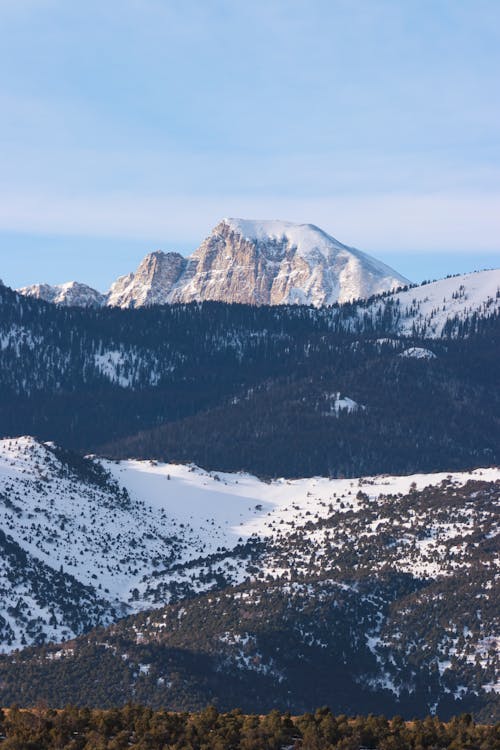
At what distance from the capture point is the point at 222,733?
14138 cm

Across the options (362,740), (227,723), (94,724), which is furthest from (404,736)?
(94,724)

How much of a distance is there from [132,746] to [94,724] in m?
A: 7.56

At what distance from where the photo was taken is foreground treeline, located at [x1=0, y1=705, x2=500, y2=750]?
138500mm

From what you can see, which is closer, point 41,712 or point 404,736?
point 404,736

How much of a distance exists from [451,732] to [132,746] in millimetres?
27878

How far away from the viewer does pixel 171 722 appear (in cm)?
14500

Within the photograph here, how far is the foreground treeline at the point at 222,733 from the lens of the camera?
13850 centimetres

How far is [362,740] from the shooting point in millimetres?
141375

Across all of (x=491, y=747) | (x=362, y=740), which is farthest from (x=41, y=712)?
(x=491, y=747)

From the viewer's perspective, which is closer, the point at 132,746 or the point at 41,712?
the point at 132,746

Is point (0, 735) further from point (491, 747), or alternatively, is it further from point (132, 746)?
point (491, 747)

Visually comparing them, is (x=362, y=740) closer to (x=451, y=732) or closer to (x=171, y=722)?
(x=451, y=732)

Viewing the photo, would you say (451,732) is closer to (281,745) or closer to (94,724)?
(281,745)

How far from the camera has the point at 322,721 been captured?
478 feet
